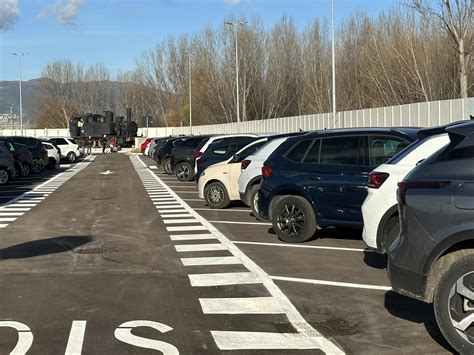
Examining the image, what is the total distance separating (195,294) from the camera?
717 cm

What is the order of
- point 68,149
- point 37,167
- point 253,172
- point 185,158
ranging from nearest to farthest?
point 253,172, point 185,158, point 37,167, point 68,149

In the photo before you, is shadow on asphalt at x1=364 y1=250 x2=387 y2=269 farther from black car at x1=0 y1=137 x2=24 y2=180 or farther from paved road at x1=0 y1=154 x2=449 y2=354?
black car at x1=0 y1=137 x2=24 y2=180

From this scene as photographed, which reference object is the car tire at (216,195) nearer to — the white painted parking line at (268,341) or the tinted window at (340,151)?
the tinted window at (340,151)

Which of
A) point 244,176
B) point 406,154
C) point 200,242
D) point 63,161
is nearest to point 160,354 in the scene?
point 406,154

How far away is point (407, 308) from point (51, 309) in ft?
11.8

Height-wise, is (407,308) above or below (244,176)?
below

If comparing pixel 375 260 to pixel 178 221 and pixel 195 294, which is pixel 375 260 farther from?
pixel 178 221

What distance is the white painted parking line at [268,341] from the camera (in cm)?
532

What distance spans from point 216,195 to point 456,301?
37.7ft

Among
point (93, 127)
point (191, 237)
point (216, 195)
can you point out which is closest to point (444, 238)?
point (191, 237)

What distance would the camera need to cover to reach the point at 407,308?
21.3 ft

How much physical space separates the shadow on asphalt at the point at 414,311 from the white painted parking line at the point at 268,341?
99 cm

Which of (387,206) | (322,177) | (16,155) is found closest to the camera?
(387,206)

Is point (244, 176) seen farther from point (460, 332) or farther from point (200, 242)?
point (460, 332)
